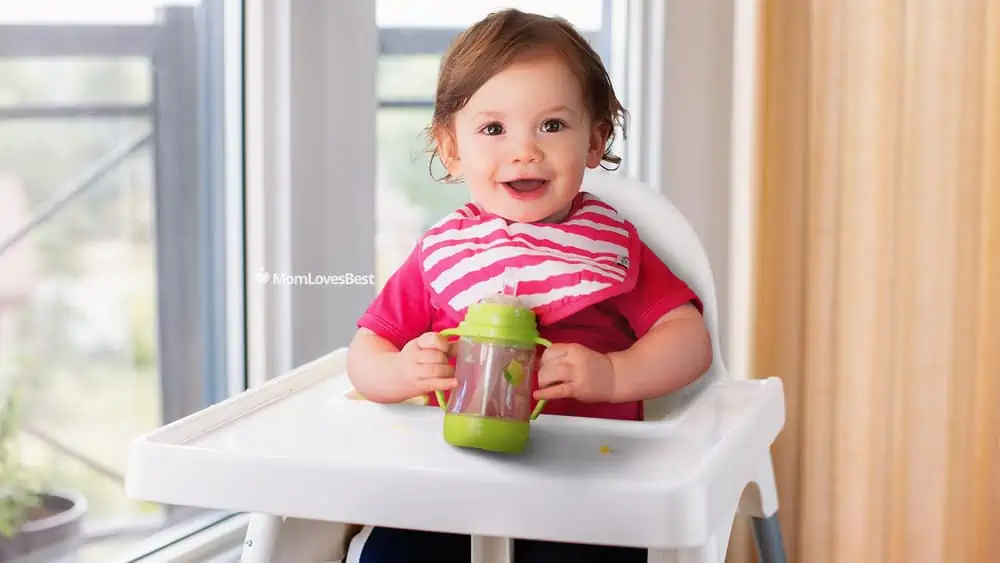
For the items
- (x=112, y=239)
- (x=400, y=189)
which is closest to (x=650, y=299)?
Result: (x=400, y=189)

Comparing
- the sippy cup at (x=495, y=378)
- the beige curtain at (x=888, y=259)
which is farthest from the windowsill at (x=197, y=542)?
the beige curtain at (x=888, y=259)

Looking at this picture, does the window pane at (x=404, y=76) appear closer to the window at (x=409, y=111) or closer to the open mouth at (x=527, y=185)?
the window at (x=409, y=111)

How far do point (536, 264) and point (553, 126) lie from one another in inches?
3.8

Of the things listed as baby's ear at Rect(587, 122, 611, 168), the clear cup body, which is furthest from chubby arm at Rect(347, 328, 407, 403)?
baby's ear at Rect(587, 122, 611, 168)

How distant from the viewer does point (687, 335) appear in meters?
0.76

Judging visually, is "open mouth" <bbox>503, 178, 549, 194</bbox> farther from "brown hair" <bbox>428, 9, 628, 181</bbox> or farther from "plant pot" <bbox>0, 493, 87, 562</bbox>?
"plant pot" <bbox>0, 493, 87, 562</bbox>

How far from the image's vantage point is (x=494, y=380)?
25.3 inches

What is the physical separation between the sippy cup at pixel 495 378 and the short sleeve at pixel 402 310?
140 millimetres

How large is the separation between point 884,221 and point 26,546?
86 cm

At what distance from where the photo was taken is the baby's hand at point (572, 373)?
2.23ft

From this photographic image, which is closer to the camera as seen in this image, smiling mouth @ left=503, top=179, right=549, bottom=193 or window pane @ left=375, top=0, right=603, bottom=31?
smiling mouth @ left=503, top=179, right=549, bottom=193

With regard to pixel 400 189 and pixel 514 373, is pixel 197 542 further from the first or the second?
pixel 514 373

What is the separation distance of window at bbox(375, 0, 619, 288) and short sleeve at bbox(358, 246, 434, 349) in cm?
15

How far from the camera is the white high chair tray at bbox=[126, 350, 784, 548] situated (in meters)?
0.59
